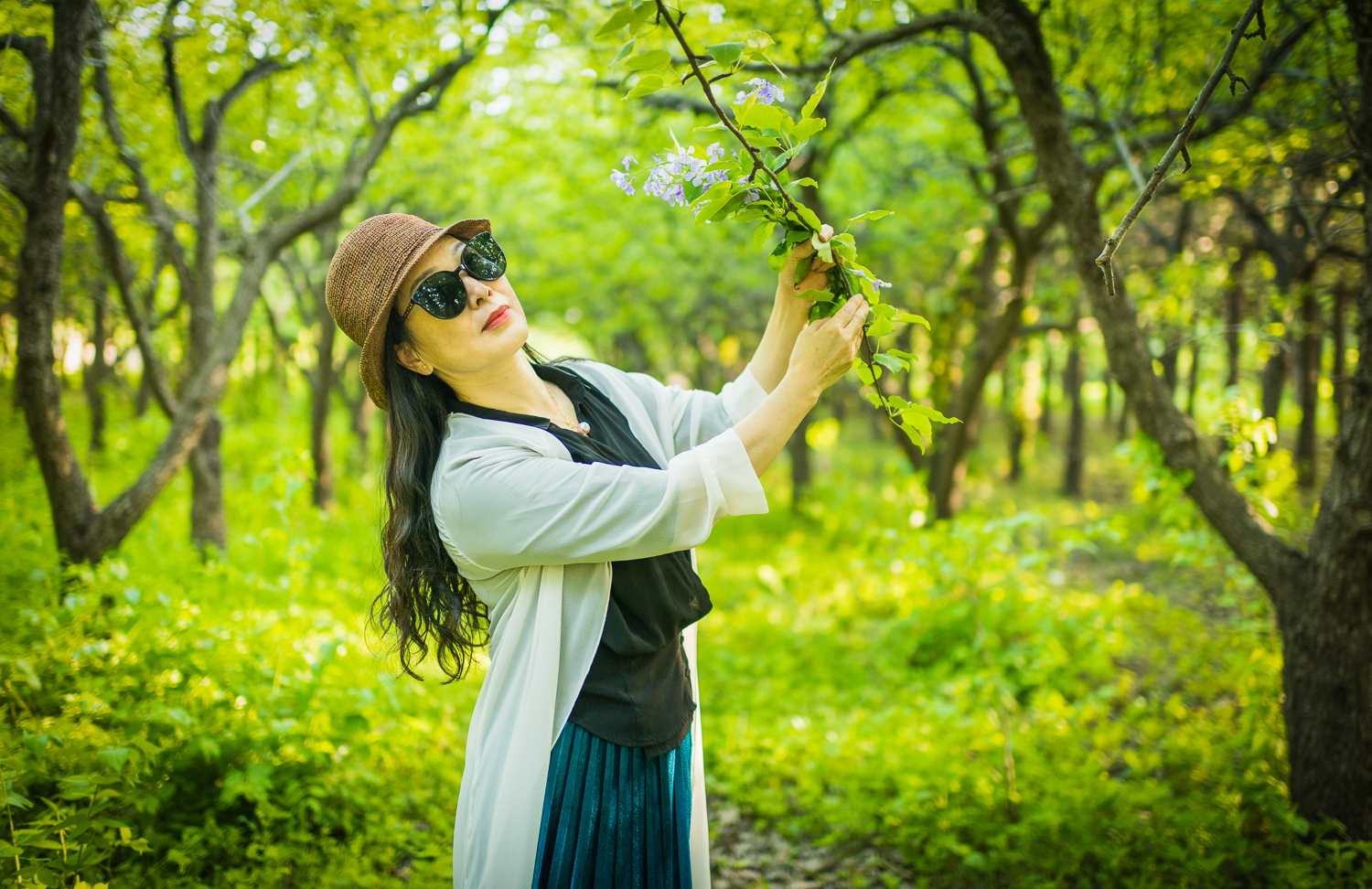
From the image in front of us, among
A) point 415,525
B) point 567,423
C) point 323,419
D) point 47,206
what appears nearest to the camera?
point 415,525

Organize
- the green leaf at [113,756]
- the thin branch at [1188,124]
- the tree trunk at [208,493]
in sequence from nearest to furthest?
1. the thin branch at [1188,124]
2. the green leaf at [113,756]
3. the tree trunk at [208,493]

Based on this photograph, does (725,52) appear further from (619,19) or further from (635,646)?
(635,646)

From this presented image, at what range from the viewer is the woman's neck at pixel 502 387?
173cm

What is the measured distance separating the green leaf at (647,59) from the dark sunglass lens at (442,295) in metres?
0.58

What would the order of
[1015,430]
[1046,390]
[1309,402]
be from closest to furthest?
[1309,402], [1015,430], [1046,390]

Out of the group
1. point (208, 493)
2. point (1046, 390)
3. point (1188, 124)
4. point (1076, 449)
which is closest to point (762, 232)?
point (1188, 124)

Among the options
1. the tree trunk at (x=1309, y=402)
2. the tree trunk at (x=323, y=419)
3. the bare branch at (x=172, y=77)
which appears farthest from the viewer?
the tree trunk at (x=1309, y=402)

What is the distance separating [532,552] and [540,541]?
38 millimetres

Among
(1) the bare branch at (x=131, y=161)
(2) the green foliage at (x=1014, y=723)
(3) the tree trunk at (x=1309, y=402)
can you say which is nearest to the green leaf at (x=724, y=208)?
(2) the green foliage at (x=1014, y=723)

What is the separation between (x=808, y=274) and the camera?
1758 millimetres

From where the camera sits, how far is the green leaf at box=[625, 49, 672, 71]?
136 centimetres

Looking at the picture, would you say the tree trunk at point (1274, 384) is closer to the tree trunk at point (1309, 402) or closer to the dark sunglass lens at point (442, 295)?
the tree trunk at point (1309, 402)

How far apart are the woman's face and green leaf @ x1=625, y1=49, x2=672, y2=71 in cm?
55

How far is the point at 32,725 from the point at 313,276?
25.6ft
